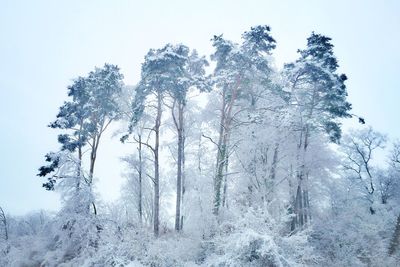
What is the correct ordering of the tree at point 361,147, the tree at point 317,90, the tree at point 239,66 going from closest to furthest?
the tree at point 239,66 → the tree at point 317,90 → the tree at point 361,147

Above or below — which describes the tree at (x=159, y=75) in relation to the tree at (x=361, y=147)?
above

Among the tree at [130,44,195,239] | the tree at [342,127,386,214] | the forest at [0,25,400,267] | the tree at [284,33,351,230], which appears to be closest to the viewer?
the forest at [0,25,400,267]

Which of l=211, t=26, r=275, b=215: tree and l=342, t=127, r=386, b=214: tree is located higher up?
l=211, t=26, r=275, b=215: tree

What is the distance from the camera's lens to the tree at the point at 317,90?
20.8m

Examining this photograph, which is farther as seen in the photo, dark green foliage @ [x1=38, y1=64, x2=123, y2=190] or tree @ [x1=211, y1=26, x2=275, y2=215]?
dark green foliage @ [x1=38, y1=64, x2=123, y2=190]

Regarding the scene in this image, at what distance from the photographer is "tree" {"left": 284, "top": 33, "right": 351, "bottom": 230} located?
20.8 metres

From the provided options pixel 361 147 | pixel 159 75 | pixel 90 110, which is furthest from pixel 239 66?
pixel 361 147

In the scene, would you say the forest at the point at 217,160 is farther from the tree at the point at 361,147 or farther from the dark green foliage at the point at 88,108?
the tree at the point at 361,147

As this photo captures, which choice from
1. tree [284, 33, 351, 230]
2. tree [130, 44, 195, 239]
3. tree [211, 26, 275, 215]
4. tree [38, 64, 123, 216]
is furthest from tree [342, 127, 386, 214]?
tree [38, 64, 123, 216]

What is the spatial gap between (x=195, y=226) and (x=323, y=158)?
458 inches

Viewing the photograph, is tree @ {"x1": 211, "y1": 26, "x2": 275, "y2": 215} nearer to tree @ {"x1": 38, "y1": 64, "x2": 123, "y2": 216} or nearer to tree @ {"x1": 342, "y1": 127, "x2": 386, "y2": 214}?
tree @ {"x1": 38, "y1": 64, "x2": 123, "y2": 216}

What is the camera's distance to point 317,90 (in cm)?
2175

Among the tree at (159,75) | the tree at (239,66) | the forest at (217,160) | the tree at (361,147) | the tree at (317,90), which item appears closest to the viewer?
the forest at (217,160)

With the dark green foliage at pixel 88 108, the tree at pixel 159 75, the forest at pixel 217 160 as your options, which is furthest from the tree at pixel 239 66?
the dark green foliage at pixel 88 108
